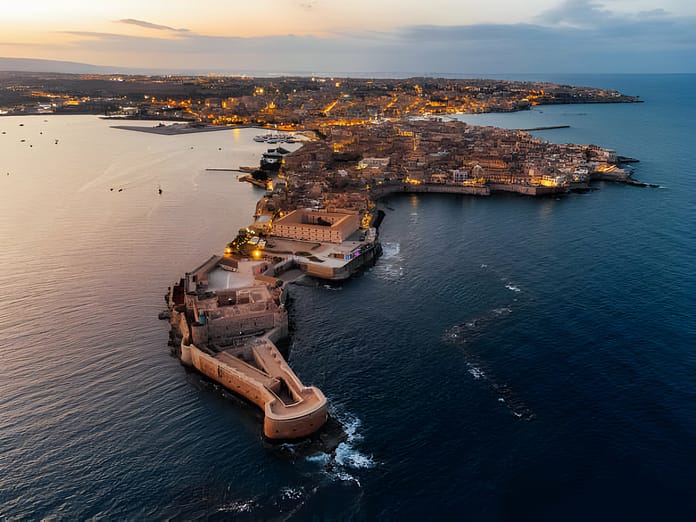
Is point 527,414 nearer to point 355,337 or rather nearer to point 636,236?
point 355,337

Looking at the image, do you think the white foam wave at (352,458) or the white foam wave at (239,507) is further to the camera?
the white foam wave at (352,458)

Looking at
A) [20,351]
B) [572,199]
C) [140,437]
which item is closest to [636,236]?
[572,199]

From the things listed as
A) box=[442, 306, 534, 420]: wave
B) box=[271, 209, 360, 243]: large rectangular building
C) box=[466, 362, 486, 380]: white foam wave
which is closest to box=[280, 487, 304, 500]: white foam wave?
box=[442, 306, 534, 420]: wave

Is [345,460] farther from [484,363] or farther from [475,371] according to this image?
[484,363]

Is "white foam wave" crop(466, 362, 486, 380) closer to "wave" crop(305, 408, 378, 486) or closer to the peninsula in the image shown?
"wave" crop(305, 408, 378, 486)

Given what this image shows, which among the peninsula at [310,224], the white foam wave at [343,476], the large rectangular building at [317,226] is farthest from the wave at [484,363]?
the large rectangular building at [317,226]

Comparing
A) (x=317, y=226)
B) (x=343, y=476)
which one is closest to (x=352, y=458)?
(x=343, y=476)

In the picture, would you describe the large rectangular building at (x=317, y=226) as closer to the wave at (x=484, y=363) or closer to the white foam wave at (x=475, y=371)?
the wave at (x=484, y=363)
